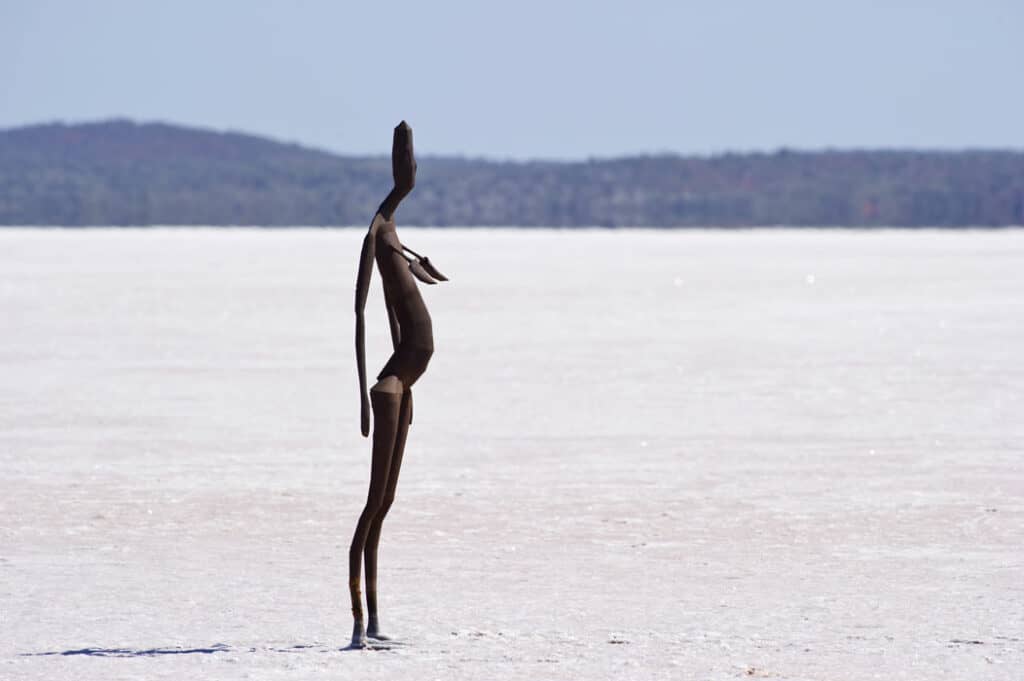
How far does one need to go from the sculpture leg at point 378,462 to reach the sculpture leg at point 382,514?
0.02 meters

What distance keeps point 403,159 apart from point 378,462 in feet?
3.66

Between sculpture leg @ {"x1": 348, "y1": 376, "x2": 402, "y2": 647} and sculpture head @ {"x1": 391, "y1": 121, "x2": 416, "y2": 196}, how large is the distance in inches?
28.2

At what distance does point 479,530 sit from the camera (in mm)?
11320

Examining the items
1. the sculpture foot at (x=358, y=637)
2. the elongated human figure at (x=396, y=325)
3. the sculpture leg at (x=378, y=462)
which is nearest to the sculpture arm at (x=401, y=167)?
the elongated human figure at (x=396, y=325)

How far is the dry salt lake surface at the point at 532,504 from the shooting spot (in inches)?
318

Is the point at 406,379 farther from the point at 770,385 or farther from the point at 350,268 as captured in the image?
the point at 350,268

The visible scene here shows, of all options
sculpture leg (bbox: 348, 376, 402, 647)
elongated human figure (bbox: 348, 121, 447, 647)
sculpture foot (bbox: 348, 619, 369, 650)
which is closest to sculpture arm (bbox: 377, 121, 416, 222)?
elongated human figure (bbox: 348, 121, 447, 647)

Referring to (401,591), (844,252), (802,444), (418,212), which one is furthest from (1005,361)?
(418,212)

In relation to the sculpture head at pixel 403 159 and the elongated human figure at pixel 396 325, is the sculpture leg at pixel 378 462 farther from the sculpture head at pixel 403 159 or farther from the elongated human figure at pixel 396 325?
the sculpture head at pixel 403 159

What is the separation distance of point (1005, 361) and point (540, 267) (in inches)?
1438

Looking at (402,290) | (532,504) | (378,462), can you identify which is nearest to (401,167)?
(402,290)

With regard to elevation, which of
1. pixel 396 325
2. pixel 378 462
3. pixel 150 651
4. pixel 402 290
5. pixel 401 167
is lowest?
→ pixel 150 651

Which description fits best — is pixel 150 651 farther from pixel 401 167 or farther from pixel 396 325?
pixel 401 167

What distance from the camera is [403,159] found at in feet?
25.3
